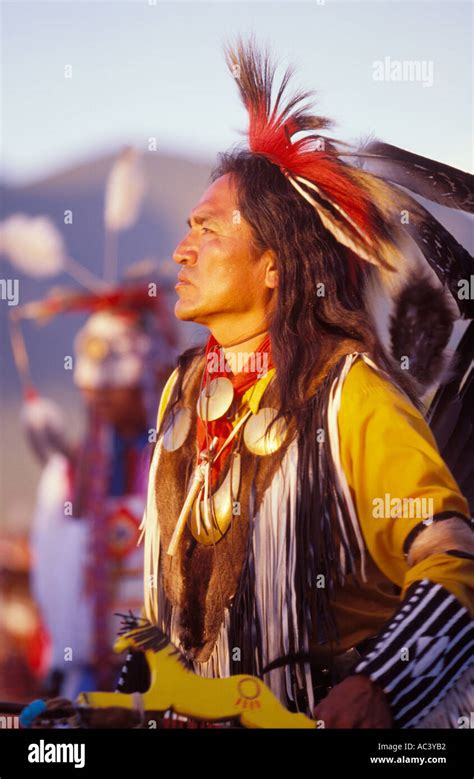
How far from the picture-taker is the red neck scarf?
3676 millimetres

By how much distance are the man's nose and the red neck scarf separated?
0.36 metres

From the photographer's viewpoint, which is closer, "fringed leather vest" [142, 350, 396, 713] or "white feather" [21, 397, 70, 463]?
"fringed leather vest" [142, 350, 396, 713]

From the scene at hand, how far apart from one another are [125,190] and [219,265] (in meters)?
0.49

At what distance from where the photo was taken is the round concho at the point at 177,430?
12.3ft

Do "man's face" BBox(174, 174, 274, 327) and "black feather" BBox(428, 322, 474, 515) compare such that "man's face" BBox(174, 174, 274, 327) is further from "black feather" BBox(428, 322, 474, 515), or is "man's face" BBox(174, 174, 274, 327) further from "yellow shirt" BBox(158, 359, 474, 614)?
"black feather" BBox(428, 322, 474, 515)

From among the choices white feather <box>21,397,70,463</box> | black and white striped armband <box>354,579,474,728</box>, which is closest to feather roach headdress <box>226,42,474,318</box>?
black and white striped armband <box>354,579,474,728</box>

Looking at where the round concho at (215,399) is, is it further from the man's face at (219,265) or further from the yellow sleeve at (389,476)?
the yellow sleeve at (389,476)

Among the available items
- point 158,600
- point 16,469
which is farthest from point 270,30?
point 158,600

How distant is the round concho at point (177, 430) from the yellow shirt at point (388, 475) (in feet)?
1.99

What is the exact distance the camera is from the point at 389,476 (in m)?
3.55

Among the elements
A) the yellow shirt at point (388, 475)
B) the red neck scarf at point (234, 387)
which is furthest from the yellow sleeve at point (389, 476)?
the red neck scarf at point (234, 387)

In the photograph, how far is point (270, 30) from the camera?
375 cm
